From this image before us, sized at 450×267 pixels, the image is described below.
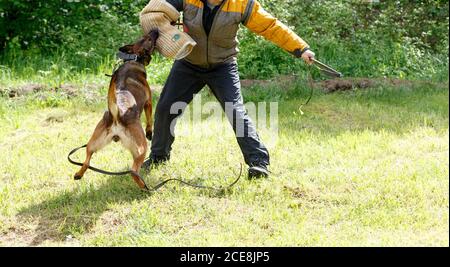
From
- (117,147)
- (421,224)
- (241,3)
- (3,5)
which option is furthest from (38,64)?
(421,224)

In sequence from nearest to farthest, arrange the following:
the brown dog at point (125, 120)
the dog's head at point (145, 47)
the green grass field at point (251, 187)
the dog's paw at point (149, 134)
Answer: the green grass field at point (251, 187) → the brown dog at point (125, 120) → the dog's head at point (145, 47) → the dog's paw at point (149, 134)

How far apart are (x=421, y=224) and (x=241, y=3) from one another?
7.63ft

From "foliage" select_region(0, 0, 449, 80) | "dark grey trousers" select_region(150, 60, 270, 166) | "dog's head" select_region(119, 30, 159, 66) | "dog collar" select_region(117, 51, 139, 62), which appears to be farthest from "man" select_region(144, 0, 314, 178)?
"foliage" select_region(0, 0, 449, 80)

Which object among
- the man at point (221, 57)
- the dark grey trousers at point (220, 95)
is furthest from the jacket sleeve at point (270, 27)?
the dark grey trousers at point (220, 95)

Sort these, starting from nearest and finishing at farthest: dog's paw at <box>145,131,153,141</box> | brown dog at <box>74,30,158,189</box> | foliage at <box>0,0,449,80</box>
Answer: brown dog at <box>74,30,158,189</box>
dog's paw at <box>145,131,153,141</box>
foliage at <box>0,0,449,80</box>

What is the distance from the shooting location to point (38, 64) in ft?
32.4

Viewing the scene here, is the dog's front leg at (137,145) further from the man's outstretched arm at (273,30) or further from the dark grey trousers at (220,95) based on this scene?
the man's outstretched arm at (273,30)

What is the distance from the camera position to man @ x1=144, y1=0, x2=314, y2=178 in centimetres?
574

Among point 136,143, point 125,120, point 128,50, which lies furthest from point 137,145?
point 128,50

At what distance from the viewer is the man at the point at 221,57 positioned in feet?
18.8

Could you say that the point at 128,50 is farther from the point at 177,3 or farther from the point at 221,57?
the point at 221,57

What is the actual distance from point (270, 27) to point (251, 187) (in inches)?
54.9

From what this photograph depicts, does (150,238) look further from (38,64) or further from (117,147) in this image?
(38,64)

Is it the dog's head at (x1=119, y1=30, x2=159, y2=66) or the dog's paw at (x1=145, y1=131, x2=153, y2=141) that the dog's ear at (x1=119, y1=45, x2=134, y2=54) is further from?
the dog's paw at (x1=145, y1=131, x2=153, y2=141)
